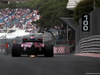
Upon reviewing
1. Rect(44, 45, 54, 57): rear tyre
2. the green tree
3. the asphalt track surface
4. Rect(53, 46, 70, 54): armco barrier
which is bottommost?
Rect(53, 46, 70, 54): armco barrier

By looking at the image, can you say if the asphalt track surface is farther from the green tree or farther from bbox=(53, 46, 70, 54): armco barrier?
bbox=(53, 46, 70, 54): armco barrier

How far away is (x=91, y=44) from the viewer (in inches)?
974

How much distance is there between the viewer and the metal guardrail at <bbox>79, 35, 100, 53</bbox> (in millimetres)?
22781

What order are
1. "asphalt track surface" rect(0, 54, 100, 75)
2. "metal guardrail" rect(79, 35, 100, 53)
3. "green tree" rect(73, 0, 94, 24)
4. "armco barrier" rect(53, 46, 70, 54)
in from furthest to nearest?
"armco barrier" rect(53, 46, 70, 54), "green tree" rect(73, 0, 94, 24), "metal guardrail" rect(79, 35, 100, 53), "asphalt track surface" rect(0, 54, 100, 75)

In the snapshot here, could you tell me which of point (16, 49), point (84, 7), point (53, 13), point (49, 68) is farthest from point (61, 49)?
point (49, 68)

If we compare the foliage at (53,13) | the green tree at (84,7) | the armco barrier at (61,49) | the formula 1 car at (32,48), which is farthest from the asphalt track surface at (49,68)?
the foliage at (53,13)

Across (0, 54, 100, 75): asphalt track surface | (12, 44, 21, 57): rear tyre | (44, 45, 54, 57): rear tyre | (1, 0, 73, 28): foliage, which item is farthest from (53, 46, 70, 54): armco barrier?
(0, 54, 100, 75): asphalt track surface

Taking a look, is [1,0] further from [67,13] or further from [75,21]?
[75,21]

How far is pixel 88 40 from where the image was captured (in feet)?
85.1

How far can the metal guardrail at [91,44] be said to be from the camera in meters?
22.8

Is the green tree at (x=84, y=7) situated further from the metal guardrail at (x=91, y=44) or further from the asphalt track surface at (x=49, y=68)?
the asphalt track surface at (x=49, y=68)

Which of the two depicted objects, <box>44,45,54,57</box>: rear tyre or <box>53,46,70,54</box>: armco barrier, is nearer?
<box>44,45,54,57</box>: rear tyre

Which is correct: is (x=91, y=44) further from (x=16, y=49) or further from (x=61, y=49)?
(x=61, y=49)

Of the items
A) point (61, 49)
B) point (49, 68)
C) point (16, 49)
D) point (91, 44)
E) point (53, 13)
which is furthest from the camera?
point (53, 13)
